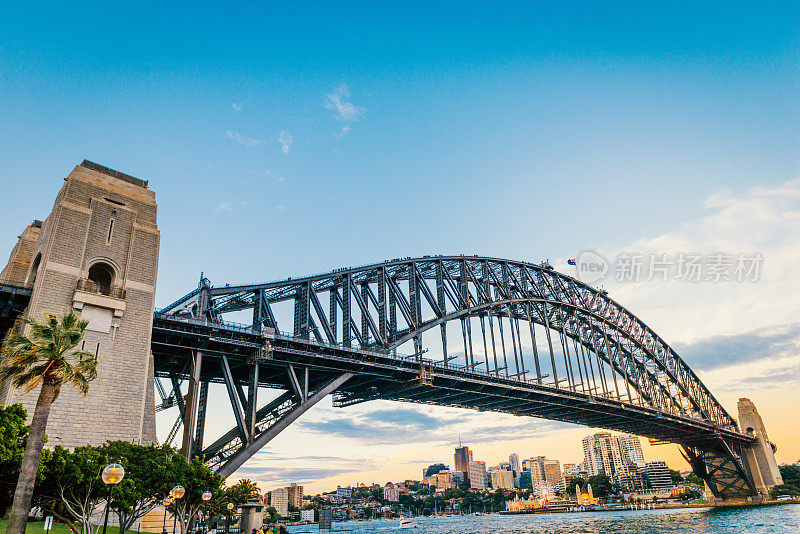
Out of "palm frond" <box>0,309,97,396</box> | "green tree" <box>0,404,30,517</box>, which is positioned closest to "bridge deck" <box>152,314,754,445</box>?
"green tree" <box>0,404,30,517</box>

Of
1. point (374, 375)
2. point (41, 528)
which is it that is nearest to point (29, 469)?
point (41, 528)

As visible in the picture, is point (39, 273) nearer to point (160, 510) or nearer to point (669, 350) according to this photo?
point (160, 510)

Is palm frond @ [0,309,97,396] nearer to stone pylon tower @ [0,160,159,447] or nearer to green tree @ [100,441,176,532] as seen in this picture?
green tree @ [100,441,176,532]

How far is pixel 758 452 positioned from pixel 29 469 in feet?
474

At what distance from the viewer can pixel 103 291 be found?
127ft

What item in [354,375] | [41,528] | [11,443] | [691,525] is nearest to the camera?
[11,443]

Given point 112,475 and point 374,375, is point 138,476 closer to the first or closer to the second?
point 112,475

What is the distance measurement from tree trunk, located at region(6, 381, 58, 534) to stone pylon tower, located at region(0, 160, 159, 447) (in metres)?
10.6

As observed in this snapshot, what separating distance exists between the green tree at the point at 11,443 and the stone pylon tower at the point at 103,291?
5478 mm

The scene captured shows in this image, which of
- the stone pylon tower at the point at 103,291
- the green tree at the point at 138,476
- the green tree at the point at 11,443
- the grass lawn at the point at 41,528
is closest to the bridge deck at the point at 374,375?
the stone pylon tower at the point at 103,291

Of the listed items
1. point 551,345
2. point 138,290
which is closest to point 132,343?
point 138,290

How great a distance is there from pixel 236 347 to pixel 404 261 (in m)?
27.6

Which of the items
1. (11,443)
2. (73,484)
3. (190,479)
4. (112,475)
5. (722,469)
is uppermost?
(11,443)

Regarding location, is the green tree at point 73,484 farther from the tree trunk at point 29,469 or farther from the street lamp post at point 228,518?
the street lamp post at point 228,518
